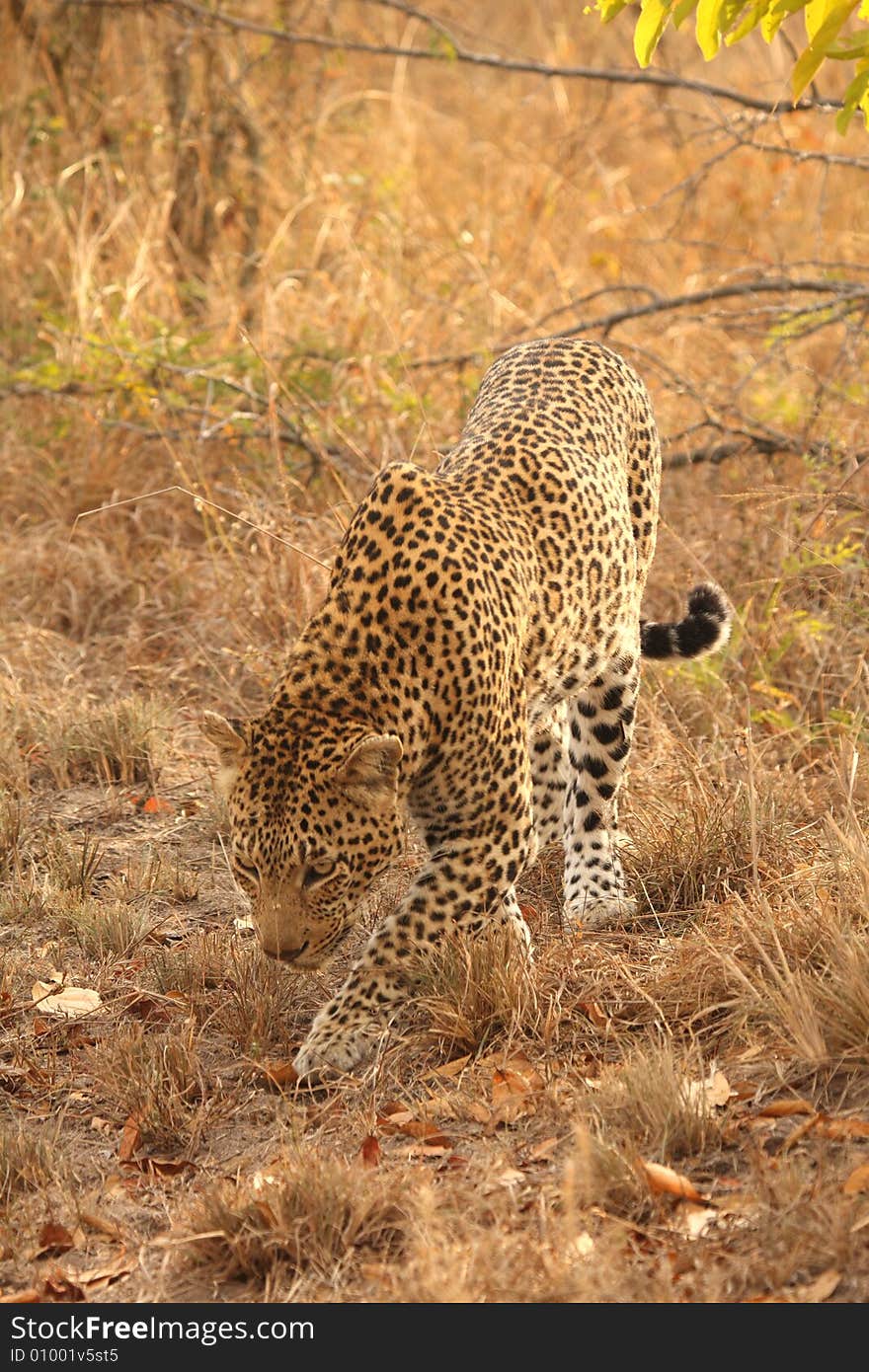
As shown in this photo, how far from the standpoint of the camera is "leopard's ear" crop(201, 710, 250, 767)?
3949mm

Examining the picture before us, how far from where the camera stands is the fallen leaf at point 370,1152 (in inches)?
143

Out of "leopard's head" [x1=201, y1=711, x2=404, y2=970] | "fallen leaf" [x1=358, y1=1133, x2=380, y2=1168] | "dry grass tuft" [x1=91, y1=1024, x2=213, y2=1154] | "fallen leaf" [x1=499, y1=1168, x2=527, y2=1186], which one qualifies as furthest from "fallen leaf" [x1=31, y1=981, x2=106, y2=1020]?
"fallen leaf" [x1=499, y1=1168, x2=527, y2=1186]

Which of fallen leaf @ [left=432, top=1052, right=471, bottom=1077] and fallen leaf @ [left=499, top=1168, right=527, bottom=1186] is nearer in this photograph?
fallen leaf @ [left=499, top=1168, right=527, bottom=1186]

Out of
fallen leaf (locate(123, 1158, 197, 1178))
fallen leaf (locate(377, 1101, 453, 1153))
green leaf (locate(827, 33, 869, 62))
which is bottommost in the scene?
fallen leaf (locate(123, 1158, 197, 1178))

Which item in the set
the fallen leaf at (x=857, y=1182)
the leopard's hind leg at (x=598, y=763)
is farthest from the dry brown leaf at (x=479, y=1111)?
the leopard's hind leg at (x=598, y=763)

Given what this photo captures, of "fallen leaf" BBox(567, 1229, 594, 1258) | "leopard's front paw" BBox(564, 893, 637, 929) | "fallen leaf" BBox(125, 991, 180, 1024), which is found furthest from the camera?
"leopard's front paw" BBox(564, 893, 637, 929)

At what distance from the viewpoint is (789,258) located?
1033 cm

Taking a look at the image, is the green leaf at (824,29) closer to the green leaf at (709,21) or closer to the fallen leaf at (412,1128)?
the green leaf at (709,21)

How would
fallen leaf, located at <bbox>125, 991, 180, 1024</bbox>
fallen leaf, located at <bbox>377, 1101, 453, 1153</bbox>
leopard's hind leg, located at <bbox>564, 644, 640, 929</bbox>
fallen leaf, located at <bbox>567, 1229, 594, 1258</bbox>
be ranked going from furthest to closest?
leopard's hind leg, located at <bbox>564, 644, 640, 929</bbox> → fallen leaf, located at <bbox>125, 991, 180, 1024</bbox> → fallen leaf, located at <bbox>377, 1101, 453, 1153</bbox> → fallen leaf, located at <bbox>567, 1229, 594, 1258</bbox>

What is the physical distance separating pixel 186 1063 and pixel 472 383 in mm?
4735

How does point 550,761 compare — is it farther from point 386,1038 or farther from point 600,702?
point 386,1038

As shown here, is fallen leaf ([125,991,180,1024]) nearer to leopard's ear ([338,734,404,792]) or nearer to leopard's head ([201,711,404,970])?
leopard's head ([201,711,404,970])

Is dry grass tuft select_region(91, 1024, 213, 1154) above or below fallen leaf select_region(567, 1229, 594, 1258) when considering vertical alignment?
below
